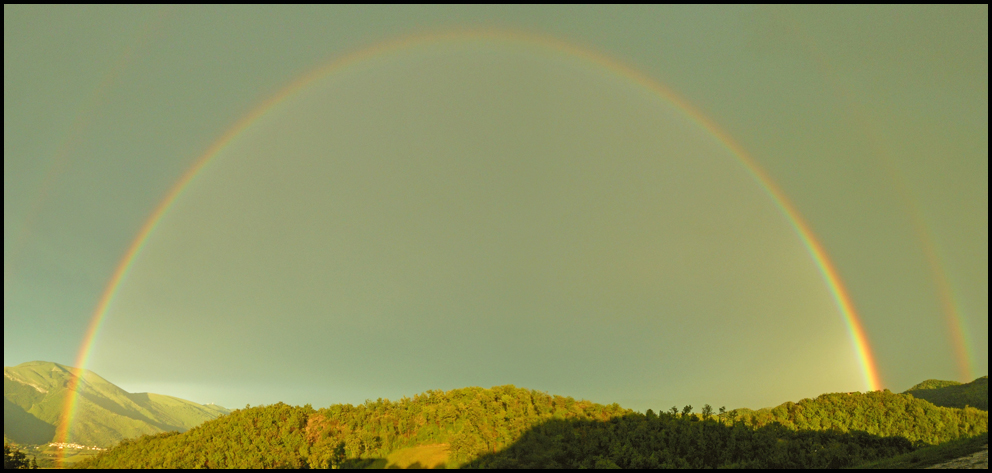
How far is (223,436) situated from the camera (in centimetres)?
4172

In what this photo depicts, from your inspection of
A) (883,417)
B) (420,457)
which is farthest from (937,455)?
(420,457)

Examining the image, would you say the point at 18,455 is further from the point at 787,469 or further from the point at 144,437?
the point at 787,469

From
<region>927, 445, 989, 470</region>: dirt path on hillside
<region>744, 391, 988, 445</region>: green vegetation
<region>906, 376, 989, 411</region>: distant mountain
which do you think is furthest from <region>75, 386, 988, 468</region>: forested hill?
<region>906, 376, 989, 411</region>: distant mountain

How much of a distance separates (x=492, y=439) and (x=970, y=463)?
100ft

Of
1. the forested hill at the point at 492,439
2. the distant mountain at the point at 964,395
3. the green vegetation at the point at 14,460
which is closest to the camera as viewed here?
the forested hill at the point at 492,439

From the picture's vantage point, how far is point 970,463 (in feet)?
90.7

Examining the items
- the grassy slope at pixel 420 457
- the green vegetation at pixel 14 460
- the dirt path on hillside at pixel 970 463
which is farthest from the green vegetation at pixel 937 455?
the green vegetation at pixel 14 460

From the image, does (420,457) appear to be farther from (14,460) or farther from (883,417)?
(883,417)

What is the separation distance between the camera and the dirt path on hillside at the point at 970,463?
26767 mm

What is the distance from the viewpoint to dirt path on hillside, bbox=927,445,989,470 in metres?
26.8

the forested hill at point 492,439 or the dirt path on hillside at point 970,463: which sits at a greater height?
the forested hill at point 492,439

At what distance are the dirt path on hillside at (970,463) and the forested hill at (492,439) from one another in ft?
37.0

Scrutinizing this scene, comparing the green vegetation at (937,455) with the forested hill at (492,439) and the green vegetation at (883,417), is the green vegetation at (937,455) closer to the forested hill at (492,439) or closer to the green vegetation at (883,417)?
the forested hill at (492,439)

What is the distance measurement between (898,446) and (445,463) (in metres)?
41.7
